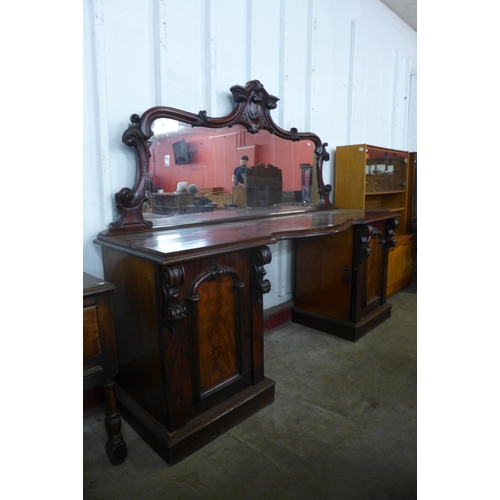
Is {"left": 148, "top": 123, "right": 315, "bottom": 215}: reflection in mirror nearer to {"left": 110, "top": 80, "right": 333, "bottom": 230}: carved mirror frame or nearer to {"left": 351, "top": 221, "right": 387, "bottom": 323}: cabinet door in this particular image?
{"left": 110, "top": 80, "right": 333, "bottom": 230}: carved mirror frame

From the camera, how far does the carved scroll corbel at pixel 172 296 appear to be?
1.57 metres

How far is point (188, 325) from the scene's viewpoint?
1.77 m

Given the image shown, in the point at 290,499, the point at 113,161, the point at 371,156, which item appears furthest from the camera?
the point at 371,156

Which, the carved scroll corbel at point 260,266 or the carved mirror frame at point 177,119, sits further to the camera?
the carved mirror frame at point 177,119

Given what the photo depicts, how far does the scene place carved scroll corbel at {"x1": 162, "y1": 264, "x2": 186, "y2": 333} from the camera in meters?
1.57

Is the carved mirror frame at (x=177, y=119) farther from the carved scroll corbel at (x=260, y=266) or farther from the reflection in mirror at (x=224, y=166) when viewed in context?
the carved scroll corbel at (x=260, y=266)

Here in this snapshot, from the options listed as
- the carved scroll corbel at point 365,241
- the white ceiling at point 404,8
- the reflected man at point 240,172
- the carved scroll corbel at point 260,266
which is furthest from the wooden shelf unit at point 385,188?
the carved scroll corbel at point 260,266

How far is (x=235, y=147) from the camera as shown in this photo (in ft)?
8.85

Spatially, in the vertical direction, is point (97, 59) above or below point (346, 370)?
above

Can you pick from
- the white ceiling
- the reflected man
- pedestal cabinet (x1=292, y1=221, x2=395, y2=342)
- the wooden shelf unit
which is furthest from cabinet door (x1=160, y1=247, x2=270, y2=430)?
the white ceiling
